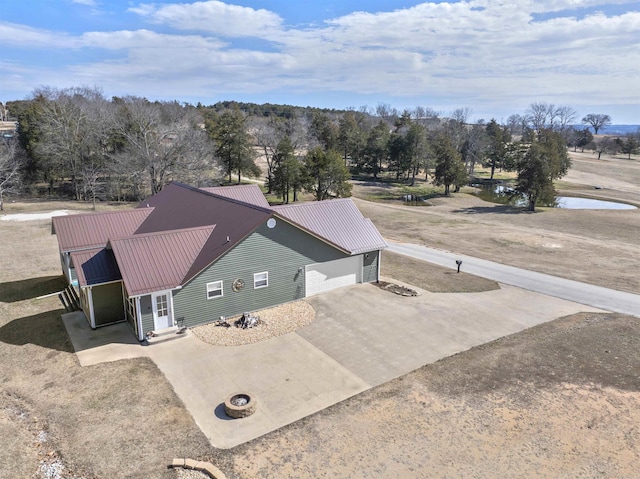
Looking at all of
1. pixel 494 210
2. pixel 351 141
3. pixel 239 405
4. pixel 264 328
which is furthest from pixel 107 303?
pixel 351 141

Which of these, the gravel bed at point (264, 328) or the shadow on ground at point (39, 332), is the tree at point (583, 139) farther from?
the shadow on ground at point (39, 332)

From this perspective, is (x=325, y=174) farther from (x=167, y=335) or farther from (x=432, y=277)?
(x=167, y=335)

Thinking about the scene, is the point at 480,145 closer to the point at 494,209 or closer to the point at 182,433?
the point at 494,209

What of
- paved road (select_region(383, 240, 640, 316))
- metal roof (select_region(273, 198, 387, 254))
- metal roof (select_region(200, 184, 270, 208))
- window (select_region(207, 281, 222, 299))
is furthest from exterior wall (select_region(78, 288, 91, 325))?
paved road (select_region(383, 240, 640, 316))

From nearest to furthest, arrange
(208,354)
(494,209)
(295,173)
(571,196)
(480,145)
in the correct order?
(208,354) → (295,173) → (494,209) → (571,196) → (480,145)

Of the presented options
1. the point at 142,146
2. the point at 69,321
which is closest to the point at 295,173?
the point at 142,146

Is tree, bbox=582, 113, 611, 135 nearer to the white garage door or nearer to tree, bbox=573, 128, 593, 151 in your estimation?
tree, bbox=573, 128, 593, 151

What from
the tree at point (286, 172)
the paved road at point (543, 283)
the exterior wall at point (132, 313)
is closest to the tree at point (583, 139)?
the tree at point (286, 172)
